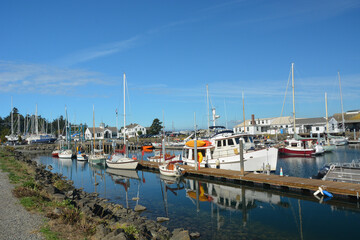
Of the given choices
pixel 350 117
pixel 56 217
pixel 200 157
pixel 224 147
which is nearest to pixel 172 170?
pixel 200 157

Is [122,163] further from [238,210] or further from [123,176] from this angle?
[238,210]

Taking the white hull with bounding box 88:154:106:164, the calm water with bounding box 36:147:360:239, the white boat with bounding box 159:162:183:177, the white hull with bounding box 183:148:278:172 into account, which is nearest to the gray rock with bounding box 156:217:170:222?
the calm water with bounding box 36:147:360:239

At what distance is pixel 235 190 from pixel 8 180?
59.2ft

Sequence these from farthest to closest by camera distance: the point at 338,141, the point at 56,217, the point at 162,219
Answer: the point at 338,141 → the point at 162,219 → the point at 56,217

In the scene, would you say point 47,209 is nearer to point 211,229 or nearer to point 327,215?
point 211,229

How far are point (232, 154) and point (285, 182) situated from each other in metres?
8.98

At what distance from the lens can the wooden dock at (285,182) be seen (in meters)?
18.6

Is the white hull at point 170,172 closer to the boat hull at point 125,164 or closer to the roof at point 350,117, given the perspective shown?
the boat hull at point 125,164

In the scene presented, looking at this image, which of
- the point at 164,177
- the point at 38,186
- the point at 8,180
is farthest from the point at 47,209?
the point at 164,177

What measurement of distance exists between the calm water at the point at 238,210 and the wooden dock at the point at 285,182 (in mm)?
675

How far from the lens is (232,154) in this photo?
1198 inches

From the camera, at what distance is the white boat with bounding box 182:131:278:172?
94.8ft

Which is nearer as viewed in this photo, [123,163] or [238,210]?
[238,210]

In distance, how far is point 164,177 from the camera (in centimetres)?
3203
